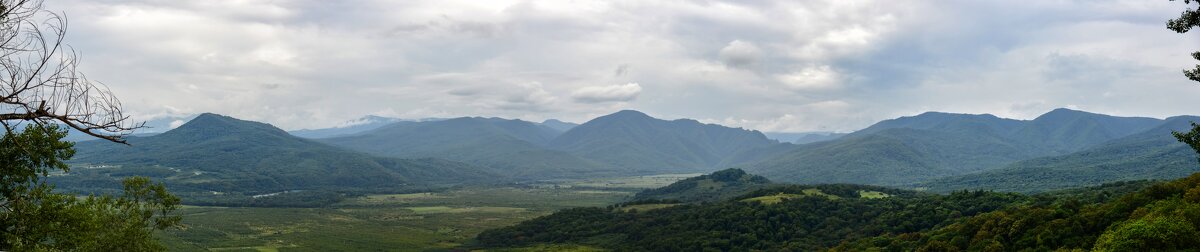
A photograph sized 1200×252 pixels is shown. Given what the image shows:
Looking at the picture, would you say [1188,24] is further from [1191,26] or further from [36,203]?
[36,203]

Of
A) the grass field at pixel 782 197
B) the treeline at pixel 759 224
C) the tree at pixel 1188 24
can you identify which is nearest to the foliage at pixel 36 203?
the tree at pixel 1188 24

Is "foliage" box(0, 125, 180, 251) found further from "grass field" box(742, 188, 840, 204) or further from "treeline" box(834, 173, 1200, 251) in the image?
"grass field" box(742, 188, 840, 204)

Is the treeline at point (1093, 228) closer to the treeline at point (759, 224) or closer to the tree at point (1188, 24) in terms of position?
the tree at point (1188, 24)

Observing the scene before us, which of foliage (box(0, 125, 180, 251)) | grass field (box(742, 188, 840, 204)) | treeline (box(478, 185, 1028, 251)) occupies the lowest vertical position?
treeline (box(478, 185, 1028, 251))

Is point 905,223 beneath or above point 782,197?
beneath

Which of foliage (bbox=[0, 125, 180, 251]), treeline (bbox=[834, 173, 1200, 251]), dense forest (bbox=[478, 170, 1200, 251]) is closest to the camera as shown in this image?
foliage (bbox=[0, 125, 180, 251])

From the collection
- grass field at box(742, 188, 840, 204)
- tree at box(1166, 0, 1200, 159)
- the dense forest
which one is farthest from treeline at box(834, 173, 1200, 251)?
grass field at box(742, 188, 840, 204)

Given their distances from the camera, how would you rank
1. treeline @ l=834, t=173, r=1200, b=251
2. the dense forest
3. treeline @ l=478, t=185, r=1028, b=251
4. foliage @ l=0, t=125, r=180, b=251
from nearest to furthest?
foliage @ l=0, t=125, r=180, b=251 → treeline @ l=834, t=173, r=1200, b=251 → the dense forest → treeline @ l=478, t=185, r=1028, b=251

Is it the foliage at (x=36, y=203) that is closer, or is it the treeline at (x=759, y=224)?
the foliage at (x=36, y=203)

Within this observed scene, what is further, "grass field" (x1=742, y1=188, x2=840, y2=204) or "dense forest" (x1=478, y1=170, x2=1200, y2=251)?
"grass field" (x1=742, y1=188, x2=840, y2=204)

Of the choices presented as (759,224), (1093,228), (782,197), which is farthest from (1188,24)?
(782,197)
